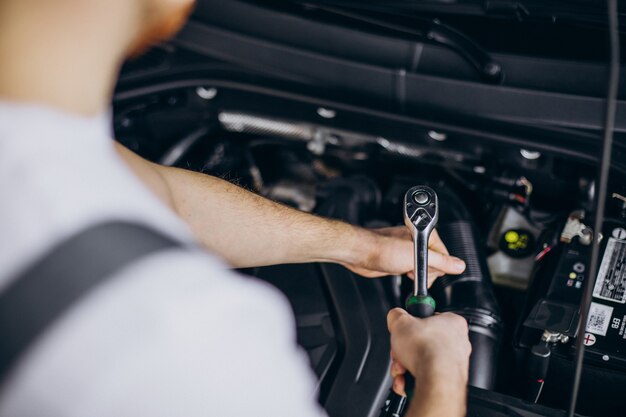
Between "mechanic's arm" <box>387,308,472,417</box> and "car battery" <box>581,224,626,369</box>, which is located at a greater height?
"car battery" <box>581,224,626,369</box>

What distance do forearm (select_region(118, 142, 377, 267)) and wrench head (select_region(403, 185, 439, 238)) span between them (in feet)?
0.47

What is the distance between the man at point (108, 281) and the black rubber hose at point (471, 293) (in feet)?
1.50

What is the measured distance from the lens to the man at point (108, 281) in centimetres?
46

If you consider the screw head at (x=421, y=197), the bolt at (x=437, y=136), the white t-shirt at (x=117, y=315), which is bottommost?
the white t-shirt at (x=117, y=315)

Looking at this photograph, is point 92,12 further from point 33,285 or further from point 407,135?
point 407,135

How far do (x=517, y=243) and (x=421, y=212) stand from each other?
1.16 ft

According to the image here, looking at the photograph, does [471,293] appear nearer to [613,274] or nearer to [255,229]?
[613,274]

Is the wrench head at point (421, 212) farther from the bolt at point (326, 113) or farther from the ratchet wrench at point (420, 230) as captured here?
the bolt at point (326, 113)

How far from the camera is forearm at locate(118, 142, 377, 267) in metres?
1.04

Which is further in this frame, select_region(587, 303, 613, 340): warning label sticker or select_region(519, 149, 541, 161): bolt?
select_region(519, 149, 541, 161): bolt

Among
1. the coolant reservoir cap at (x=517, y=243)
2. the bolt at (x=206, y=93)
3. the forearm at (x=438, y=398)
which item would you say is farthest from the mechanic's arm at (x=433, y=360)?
the bolt at (x=206, y=93)

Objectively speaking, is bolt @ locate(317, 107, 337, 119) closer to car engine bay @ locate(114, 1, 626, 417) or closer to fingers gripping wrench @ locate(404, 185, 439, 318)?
car engine bay @ locate(114, 1, 626, 417)

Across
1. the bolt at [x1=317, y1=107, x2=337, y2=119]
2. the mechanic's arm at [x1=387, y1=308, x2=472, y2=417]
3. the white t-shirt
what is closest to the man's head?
the white t-shirt

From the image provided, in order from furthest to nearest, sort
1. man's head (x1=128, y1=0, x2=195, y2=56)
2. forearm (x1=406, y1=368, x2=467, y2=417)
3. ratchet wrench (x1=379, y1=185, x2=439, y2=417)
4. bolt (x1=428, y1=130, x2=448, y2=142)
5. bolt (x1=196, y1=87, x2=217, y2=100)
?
bolt (x1=196, y1=87, x2=217, y2=100)
bolt (x1=428, y1=130, x2=448, y2=142)
ratchet wrench (x1=379, y1=185, x2=439, y2=417)
forearm (x1=406, y1=368, x2=467, y2=417)
man's head (x1=128, y1=0, x2=195, y2=56)
